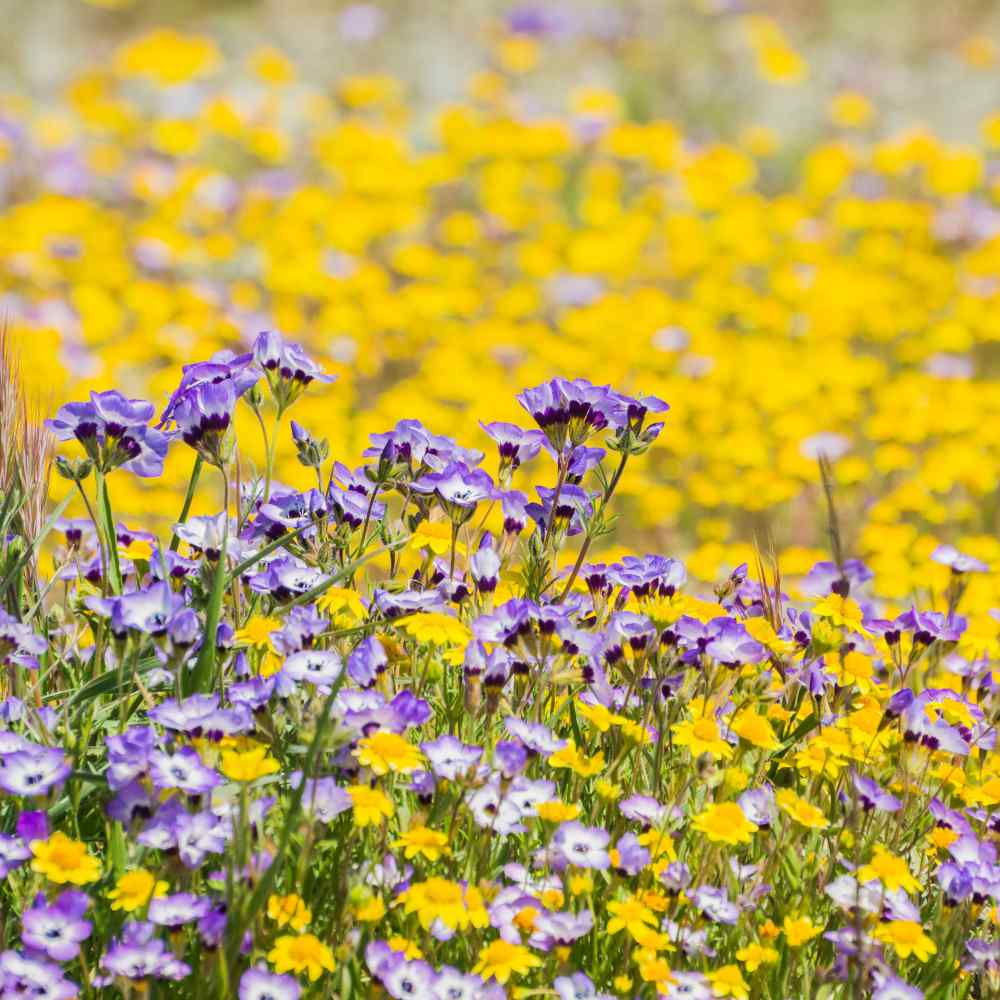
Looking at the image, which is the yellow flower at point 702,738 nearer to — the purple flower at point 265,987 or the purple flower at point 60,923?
the purple flower at point 265,987

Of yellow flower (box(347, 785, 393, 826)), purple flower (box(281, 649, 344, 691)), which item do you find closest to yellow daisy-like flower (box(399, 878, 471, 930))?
yellow flower (box(347, 785, 393, 826))

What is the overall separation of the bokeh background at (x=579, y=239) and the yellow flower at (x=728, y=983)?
2.18 meters

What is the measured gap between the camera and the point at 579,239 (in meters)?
7.77

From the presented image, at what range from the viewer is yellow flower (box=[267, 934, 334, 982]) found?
179cm

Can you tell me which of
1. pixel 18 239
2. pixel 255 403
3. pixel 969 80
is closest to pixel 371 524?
pixel 255 403

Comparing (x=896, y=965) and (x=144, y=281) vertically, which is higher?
(x=144, y=281)

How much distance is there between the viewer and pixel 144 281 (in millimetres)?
7359

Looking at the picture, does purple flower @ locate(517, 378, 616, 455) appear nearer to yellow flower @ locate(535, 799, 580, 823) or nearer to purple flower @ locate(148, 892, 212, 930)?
yellow flower @ locate(535, 799, 580, 823)

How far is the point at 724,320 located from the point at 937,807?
517 cm

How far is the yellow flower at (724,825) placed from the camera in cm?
195

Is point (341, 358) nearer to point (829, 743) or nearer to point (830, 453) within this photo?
point (830, 453)

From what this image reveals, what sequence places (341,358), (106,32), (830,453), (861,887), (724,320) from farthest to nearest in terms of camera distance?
(106,32) → (724,320) → (341,358) → (830,453) → (861,887)

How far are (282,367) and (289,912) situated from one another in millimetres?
940

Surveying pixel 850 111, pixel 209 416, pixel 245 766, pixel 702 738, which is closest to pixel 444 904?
pixel 245 766
